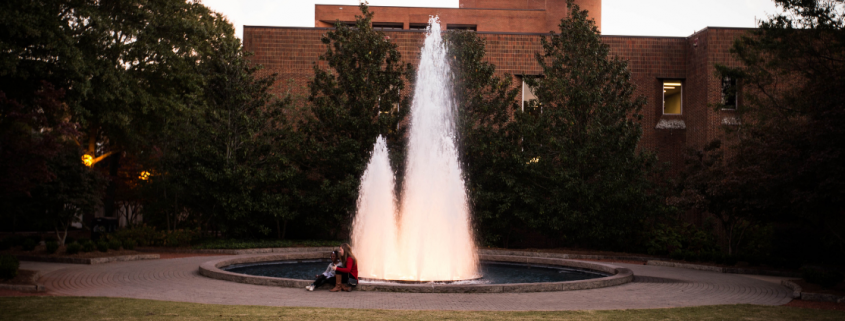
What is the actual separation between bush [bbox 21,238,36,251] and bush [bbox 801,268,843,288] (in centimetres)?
2001

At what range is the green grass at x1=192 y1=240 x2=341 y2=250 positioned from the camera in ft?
73.4

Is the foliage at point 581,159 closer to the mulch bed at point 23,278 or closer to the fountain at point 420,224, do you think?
the fountain at point 420,224

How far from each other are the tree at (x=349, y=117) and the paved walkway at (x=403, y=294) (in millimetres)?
9647

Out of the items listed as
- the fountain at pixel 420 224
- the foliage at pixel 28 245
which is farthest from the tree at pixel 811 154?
the foliage at pixel 28 245

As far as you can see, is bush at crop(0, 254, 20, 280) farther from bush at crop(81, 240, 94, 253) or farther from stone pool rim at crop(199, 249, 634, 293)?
Result: bush at crop(81, 240, 94, 253)

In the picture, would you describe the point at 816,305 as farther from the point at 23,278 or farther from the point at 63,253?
the point at 63,253

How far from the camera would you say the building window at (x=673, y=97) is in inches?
1229

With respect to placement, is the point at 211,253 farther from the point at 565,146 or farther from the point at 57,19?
the point at 565,146

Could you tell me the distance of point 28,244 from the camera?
62.2ft

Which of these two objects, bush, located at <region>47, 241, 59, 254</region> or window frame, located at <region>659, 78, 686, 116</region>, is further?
window frame, located at <region>659, 78, 686, 116</region>

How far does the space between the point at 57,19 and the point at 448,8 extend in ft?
102

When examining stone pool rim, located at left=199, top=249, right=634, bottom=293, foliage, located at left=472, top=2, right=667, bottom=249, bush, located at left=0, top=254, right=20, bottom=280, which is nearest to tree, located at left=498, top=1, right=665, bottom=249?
foliage, located at left=472, top=2, right=667, bottom=249

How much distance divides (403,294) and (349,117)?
1332 centimetres

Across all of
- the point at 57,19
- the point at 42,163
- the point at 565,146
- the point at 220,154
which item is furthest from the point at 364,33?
the point at 42,163
